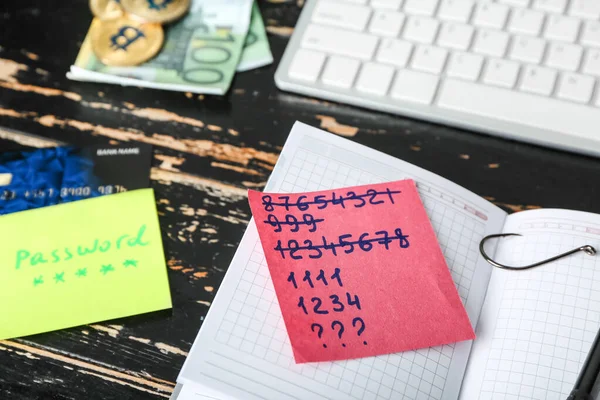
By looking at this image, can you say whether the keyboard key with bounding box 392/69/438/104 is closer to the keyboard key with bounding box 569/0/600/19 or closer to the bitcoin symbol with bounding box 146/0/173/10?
the keyboard key with bounding box 569/0/600/19

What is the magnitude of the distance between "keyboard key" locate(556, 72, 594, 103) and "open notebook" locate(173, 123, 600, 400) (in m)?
0.13

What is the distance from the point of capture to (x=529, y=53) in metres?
0.62

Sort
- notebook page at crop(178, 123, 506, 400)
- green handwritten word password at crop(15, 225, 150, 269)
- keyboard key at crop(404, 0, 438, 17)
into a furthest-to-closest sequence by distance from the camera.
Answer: keyboard key at crop(404, 0, 438, 17)
green handwritten word password at crop(15, 225, 150, 269)
notebook page at crop(178, 123, 506, 400)

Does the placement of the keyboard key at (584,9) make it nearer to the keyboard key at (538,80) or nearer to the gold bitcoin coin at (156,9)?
the keyboard key at (538,80)

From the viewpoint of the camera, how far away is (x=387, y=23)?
0.65 metres

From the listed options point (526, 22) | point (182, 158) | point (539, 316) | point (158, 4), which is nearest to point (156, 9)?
point (158, 4)

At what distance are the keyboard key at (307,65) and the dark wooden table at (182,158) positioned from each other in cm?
3

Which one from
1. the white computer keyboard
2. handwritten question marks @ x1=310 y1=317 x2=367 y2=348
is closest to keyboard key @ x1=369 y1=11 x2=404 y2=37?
the white computer keyboard

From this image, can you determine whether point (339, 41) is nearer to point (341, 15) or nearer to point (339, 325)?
point (341, 15)

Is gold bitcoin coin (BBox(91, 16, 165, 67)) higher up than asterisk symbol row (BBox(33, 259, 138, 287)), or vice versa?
gold bitcoin coin (BBox(91, 16, 165, 67))

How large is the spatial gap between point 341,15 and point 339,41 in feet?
0.12

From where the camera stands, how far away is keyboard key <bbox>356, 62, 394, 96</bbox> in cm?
62

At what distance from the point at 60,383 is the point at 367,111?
0.38 metres

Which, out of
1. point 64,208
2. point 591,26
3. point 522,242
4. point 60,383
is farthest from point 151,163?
point 591,26
